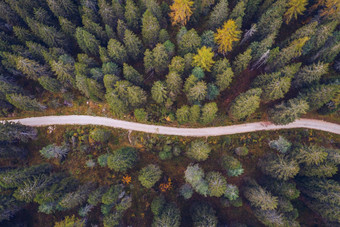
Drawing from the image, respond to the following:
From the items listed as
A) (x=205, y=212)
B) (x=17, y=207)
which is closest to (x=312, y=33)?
(x=205, y=212)

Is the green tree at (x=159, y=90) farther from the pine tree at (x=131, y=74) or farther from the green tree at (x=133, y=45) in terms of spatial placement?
the green tree at (x=133, y=45)

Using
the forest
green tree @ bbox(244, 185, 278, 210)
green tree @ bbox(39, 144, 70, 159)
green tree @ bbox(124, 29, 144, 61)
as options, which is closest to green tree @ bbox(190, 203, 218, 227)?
the forest

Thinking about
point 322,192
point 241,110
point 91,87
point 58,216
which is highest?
point 241,110

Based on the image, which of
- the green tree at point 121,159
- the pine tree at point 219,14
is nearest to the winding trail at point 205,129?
the green tree at point 121,159

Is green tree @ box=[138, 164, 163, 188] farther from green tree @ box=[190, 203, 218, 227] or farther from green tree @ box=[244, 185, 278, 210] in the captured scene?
green tree @ box=[244, 185, 278, 210]

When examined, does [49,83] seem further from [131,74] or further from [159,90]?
[159,90]

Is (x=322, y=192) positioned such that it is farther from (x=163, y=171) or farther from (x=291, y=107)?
(x=163, y=171)
